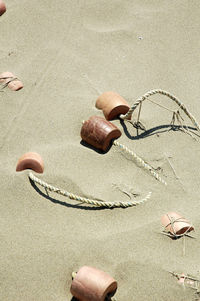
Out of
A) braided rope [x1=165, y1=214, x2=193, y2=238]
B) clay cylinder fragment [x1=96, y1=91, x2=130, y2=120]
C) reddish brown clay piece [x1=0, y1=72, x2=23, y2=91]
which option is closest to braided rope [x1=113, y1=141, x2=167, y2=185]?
clay cylinder fragment [x1=96, y1=91, x2=130, y2=120]

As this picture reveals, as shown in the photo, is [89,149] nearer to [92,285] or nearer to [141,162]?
[141,162]

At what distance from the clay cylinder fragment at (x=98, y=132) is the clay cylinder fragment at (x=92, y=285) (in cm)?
143

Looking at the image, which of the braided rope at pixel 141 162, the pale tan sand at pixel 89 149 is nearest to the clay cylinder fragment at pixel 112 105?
the pale tan sand at pixel 89 149

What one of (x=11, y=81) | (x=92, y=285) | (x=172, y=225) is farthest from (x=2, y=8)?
(x=92, y=285)

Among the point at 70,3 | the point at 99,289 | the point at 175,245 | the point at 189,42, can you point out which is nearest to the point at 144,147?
the point at 175,245

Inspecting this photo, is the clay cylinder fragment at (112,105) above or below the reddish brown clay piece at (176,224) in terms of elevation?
above

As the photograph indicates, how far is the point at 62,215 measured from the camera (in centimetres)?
371

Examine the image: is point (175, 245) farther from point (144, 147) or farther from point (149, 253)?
point (144, 147)

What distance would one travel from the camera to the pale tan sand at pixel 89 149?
3369 millimetres

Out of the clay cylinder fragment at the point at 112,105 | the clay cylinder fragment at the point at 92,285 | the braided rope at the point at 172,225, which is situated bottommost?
the clay cylinder fragment at the point at 92,285

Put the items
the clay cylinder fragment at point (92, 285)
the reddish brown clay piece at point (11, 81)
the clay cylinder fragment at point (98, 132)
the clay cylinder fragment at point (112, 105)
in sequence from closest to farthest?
the clay cylinder fragment at point (92, 285) < the clay cylinder fragment at point (98, 132) < the clay cylinder fragment at point (112, 105) < the reddish brown clay piece at point (11, 81)

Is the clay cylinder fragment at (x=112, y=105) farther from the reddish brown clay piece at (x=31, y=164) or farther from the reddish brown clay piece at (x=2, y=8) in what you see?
the reddish brown clay piece at (x=2, y=8)

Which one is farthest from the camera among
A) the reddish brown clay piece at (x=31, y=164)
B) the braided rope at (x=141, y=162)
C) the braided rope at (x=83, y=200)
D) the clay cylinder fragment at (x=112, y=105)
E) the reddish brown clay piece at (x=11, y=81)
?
the reddish brown clay piece at (x=11, y=81)

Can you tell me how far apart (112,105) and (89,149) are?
1.85ft
